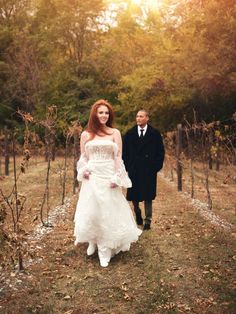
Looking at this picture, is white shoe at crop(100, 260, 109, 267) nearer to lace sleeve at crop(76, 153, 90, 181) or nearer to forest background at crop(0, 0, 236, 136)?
lace sleeve at crop(76, 153, 90, 181)

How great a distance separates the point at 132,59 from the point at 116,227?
1234 inches

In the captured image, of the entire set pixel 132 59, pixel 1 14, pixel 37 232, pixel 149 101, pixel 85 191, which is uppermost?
pixel 1 14

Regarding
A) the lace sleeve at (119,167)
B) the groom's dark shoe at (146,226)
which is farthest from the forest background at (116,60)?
the lace sleeve at (119,167)

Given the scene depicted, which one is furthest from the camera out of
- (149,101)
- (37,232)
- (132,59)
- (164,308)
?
(132,59)

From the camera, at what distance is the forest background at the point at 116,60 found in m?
25.6

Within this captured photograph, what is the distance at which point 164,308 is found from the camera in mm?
5297

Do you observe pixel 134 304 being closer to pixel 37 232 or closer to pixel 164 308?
pixel 164 308

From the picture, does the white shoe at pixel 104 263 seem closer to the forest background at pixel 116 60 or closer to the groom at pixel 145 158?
the groom at pixel 145 158

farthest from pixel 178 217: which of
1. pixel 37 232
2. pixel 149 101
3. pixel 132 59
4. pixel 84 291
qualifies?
pixel 132 59

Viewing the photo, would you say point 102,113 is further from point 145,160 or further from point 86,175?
point 145,160

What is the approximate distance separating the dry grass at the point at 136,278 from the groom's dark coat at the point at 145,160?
0.86m

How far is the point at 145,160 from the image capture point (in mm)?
8484

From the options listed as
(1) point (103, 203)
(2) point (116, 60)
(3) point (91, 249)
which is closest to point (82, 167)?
(1) point (103, 203)

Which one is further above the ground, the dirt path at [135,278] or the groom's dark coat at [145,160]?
the groom's dark coat at [145,160]
